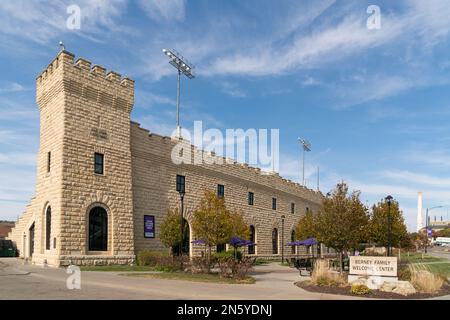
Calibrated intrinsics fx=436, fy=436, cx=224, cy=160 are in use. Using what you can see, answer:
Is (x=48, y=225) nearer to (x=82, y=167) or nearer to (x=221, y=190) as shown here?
(x=82, y=167)

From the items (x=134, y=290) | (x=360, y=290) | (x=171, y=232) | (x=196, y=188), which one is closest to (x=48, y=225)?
(x=171, y=232)

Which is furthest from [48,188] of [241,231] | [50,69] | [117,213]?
[241,231]

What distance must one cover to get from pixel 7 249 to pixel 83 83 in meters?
19.1

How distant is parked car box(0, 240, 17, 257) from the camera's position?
3762cm

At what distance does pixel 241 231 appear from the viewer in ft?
95.1

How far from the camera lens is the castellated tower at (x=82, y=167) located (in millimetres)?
25859

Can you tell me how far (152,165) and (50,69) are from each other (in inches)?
384

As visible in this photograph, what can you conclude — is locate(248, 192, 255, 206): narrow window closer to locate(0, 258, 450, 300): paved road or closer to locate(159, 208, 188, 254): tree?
locate(159, 208, 188, 254): tree

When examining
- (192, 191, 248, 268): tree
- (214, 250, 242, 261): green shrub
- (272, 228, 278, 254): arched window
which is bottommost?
(272, 228, 278, 254): arched window

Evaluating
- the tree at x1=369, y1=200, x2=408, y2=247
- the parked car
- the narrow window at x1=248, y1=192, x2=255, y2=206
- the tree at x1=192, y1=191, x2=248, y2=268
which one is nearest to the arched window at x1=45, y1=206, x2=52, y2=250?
the tree at x1=192, y1=191, x2=248, y2=268

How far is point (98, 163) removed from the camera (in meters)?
28.1

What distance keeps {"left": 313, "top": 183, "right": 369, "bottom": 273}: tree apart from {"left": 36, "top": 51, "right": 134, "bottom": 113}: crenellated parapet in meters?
15.2

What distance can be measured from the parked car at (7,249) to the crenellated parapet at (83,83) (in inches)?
603

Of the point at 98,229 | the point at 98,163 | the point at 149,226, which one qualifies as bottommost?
the point at 149,226
